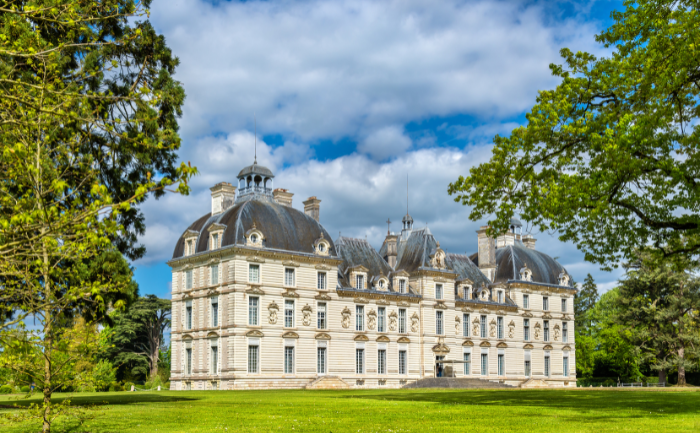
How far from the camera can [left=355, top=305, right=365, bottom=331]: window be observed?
52406 mm

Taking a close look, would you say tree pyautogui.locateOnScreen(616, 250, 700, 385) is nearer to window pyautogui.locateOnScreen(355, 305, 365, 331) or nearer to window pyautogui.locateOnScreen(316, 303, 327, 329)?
window pyautogui.locateOnScreen(355, 305, 365, 331)

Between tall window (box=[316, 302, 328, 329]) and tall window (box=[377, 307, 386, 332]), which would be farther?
tall window (box=[377, 307, 386, 332])

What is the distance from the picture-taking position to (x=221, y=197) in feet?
171

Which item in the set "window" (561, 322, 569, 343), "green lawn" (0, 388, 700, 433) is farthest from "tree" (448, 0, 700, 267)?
"window" (561, 322, 569, 343)

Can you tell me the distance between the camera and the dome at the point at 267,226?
4741 centimetres

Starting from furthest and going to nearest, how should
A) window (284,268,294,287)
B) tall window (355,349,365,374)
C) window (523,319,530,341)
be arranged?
window (523,319,530,341) → tall window (355,349,365,374) → window (284,268,294,287)

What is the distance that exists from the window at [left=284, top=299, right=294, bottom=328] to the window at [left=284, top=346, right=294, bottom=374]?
1544mm

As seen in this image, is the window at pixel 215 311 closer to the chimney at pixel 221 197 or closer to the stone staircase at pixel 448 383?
the chimney at pixel 221 197

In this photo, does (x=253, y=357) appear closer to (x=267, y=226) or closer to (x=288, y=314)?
(x=288, y=314)

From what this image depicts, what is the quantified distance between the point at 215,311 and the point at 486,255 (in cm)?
2858

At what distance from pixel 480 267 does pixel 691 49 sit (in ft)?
163

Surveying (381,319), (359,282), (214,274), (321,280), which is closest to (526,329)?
(381,319)

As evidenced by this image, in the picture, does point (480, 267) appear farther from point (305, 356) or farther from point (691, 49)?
point (691, 49)

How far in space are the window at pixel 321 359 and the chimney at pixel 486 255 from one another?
2101 centimetres
